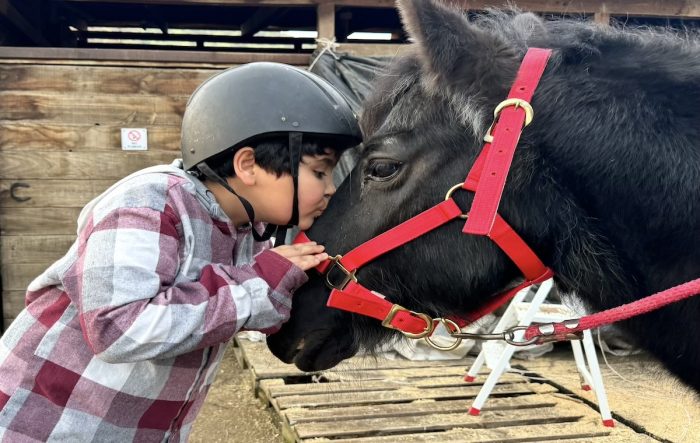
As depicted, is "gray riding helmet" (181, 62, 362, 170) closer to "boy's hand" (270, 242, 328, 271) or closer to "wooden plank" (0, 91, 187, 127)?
"boy's hand" (270, 242, 328, 271)

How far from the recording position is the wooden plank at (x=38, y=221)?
484cm

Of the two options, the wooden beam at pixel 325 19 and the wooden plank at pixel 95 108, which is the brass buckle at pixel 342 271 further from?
the wooden plank at pixel 95 108

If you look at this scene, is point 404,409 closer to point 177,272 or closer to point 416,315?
point 416,315

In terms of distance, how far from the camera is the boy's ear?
161 centimetres

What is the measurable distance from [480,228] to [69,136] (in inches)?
172

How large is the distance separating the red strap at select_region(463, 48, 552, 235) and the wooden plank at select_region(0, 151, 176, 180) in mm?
4053

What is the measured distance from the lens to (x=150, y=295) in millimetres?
1335

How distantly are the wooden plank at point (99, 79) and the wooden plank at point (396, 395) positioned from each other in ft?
8.81

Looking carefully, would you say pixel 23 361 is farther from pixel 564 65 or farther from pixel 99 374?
pixel 564 65

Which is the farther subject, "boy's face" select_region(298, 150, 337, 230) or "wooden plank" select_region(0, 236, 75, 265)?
"wooden plank" select_region(0, 236, 75, 265)

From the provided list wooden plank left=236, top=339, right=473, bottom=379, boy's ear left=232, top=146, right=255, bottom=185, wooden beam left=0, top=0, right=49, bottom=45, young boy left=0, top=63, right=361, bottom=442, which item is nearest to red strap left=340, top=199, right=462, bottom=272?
young boy left=0, top=63, right=361, bottom=442

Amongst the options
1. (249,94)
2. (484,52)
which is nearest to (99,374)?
(249,94)

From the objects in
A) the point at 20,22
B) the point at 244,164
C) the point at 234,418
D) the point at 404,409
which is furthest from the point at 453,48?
the point at 20,22

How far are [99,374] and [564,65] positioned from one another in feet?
4.55
